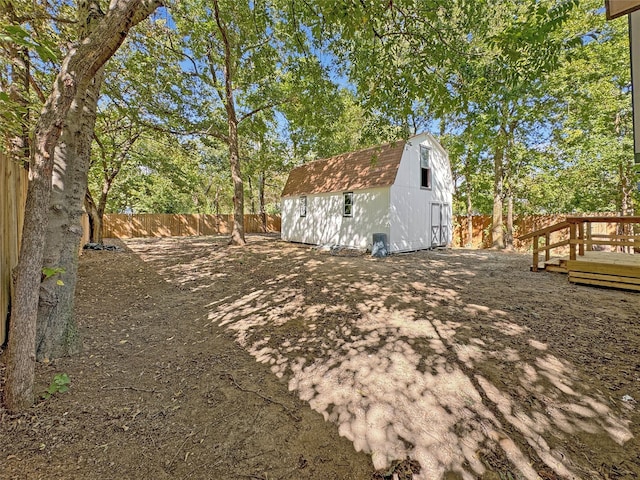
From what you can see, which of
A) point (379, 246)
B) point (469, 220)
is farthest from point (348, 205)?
point (469, 220)

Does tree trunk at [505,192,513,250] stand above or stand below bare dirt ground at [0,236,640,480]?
above

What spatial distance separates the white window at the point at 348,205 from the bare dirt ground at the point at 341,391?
7956 millimetres

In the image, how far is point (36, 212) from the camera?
2.07m

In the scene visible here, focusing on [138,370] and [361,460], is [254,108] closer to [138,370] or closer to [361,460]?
[138,370]

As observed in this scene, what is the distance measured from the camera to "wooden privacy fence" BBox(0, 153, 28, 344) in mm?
2623

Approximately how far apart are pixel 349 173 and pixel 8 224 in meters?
11.5

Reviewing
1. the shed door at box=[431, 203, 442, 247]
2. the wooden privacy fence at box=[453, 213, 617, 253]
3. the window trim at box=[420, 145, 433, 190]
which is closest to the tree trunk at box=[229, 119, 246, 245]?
the window trim at box=[420, 145, 433, 190]

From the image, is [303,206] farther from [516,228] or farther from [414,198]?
[516,228]

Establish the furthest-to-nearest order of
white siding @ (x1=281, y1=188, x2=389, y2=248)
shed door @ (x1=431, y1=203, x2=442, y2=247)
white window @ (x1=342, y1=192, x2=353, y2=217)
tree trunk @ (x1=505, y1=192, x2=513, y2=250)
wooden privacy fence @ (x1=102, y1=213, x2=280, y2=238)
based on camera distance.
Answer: wooden privacy fence @ (x1=102, y1=213, x2=280, y2=238), tree trunk @ (x1=505, y1=192, x2=513, y2=250), shed door @ (x1=431, y1=203, x2=442, y2=247), white window @ (x1=342, y1=192, x2=353, y2=217), white siding @ (x1=281, y1=188, x2=389, y2=248)

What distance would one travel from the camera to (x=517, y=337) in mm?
3469

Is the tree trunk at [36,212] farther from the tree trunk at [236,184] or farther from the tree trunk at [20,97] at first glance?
the tree trunk at [236,184]

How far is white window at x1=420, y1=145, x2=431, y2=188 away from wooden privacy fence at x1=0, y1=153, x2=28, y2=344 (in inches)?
479

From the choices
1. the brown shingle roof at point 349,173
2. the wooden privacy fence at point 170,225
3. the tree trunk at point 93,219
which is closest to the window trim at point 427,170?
the brown shingle roof at point 349,173

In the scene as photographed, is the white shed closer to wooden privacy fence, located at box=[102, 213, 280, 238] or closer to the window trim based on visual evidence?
the window trim
